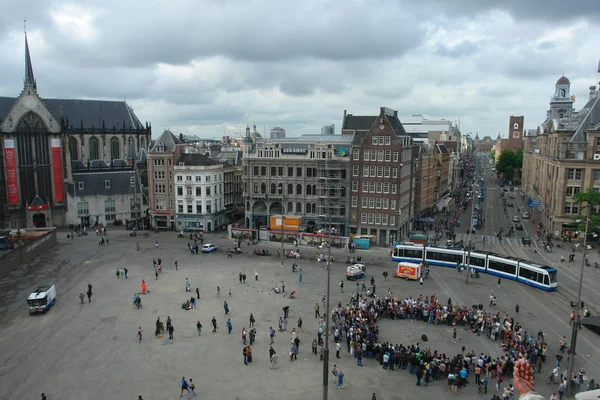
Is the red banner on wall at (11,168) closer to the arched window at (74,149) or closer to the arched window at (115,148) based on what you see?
the arched window at (74,149)

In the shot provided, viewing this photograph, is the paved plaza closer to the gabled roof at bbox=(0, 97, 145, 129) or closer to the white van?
the white van

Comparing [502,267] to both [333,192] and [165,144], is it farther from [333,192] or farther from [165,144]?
[165,144]

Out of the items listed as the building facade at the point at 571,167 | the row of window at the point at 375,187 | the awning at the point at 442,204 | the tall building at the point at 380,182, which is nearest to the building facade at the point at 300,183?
the tall building at the point at 380,182

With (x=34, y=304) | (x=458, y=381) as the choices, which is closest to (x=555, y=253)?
Answer: (x=458, y=381)

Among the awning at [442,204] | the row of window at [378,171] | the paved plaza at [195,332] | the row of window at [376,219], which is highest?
the row of window at [378,171]

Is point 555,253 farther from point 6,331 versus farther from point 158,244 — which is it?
point 6,331

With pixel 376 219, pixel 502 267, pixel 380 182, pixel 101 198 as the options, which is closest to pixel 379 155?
pixel 380 182
